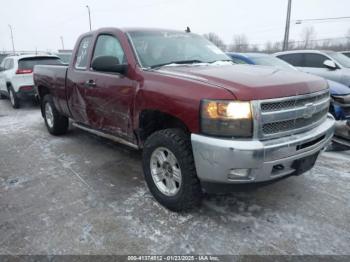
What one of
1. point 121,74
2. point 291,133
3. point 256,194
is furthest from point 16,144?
point 291,133

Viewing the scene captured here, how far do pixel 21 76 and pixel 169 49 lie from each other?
6847 mm

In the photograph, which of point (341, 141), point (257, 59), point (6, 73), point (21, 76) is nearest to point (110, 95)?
point (341, 141)

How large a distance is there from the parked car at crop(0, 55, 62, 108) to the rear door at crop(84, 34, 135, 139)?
5.66 m

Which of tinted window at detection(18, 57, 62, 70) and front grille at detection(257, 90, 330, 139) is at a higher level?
front grille at detection(257, 90, 330, 139)

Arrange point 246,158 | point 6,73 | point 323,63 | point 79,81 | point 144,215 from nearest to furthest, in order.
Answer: point 246,158 < point 144,215 < point 79,81 < point 323,63 < point 6,73

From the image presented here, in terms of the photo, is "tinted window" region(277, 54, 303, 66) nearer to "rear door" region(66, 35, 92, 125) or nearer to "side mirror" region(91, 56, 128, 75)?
"rear door" region(66, 35, 92, 125)

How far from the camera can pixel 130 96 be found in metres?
3.31

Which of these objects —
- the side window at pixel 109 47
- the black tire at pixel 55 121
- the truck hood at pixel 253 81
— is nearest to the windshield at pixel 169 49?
the side window at pixel 109 47

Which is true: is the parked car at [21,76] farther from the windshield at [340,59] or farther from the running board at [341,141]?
the windshield at [340,59]

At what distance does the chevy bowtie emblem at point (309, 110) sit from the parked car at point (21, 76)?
8.24 meters

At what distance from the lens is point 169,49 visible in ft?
12.1

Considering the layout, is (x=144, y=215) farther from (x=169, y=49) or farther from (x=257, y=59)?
(x=257, y=59)

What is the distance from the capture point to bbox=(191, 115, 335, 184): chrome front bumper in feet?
7.71

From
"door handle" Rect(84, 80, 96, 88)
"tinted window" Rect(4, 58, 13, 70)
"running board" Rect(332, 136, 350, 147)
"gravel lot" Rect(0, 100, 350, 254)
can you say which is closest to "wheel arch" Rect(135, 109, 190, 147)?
"gravel lot" Rect(0, 100, 350, 254)
